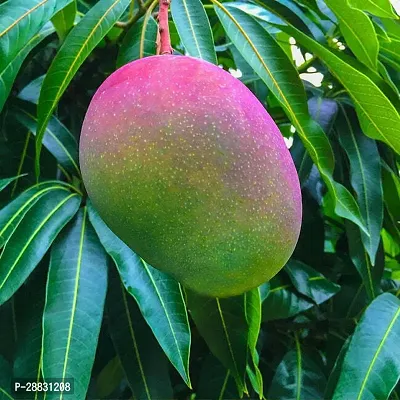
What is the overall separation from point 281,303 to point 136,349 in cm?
24

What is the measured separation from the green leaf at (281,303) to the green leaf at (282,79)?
0.26 m

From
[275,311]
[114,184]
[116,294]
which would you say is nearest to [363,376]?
[275,311]

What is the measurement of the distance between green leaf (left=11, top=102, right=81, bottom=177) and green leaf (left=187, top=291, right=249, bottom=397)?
27 cm

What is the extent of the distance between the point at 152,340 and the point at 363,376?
0.28 m

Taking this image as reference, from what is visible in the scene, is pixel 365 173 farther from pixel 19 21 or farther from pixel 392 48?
pixel 19 21

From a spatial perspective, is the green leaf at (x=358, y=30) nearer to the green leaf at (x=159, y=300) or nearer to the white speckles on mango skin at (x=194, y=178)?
the white speckles on mango skin at (x=194, y=178)

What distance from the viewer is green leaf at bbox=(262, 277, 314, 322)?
Answer: 0.90 m

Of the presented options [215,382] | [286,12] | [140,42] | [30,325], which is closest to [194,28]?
[140,42]

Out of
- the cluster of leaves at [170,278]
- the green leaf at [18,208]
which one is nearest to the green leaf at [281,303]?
the cluster of leaves at [170,278]

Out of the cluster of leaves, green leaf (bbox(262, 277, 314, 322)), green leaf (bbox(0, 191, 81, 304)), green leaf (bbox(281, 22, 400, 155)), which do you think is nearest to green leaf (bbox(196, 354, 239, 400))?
the cluster of leaves

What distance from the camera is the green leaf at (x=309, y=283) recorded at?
907 mm

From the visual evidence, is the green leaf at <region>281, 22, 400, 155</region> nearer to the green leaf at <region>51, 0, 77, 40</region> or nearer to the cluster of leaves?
the cluster of leaves

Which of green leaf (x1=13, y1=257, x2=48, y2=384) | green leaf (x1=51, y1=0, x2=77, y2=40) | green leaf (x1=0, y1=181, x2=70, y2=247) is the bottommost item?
green leaf (x1=13, y1=257, x2=48, y2=384)

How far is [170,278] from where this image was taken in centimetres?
69
